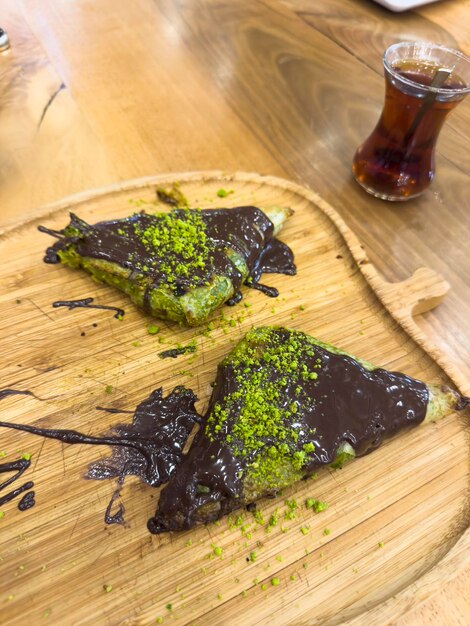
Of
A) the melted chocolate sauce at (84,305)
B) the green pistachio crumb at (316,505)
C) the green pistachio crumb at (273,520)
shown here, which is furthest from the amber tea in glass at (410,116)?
the green pistachio crumb at (273,520)

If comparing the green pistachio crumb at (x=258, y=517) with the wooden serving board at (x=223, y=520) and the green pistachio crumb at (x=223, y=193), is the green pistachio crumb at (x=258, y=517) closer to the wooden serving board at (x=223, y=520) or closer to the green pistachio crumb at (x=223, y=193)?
the wooden serving board at (x=223, y=520)

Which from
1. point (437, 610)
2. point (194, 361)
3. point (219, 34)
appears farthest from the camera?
point (219, 34)

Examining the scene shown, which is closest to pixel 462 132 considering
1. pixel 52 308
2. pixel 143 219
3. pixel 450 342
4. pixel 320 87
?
pixel 320 87

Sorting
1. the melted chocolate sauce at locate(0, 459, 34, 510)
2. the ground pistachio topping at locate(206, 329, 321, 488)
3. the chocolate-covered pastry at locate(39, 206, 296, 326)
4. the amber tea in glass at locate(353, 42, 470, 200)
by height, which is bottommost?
the melted chocolate sauce at locate(0, 459, 34, 510)

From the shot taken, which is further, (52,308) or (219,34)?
(219,34)

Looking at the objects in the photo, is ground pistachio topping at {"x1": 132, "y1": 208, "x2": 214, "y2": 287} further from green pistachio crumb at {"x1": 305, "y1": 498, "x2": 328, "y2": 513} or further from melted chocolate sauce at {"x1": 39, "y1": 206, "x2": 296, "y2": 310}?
green pistachio crumb at {"x1": 305, "y1": 498, "x2": 328, "y2": 513}

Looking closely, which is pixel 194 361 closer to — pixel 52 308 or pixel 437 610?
pixel 52 308

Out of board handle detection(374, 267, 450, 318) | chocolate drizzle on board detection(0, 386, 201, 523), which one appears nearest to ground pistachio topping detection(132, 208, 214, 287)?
chocolate drizzle on board detection(0, 386, 201, 523)
